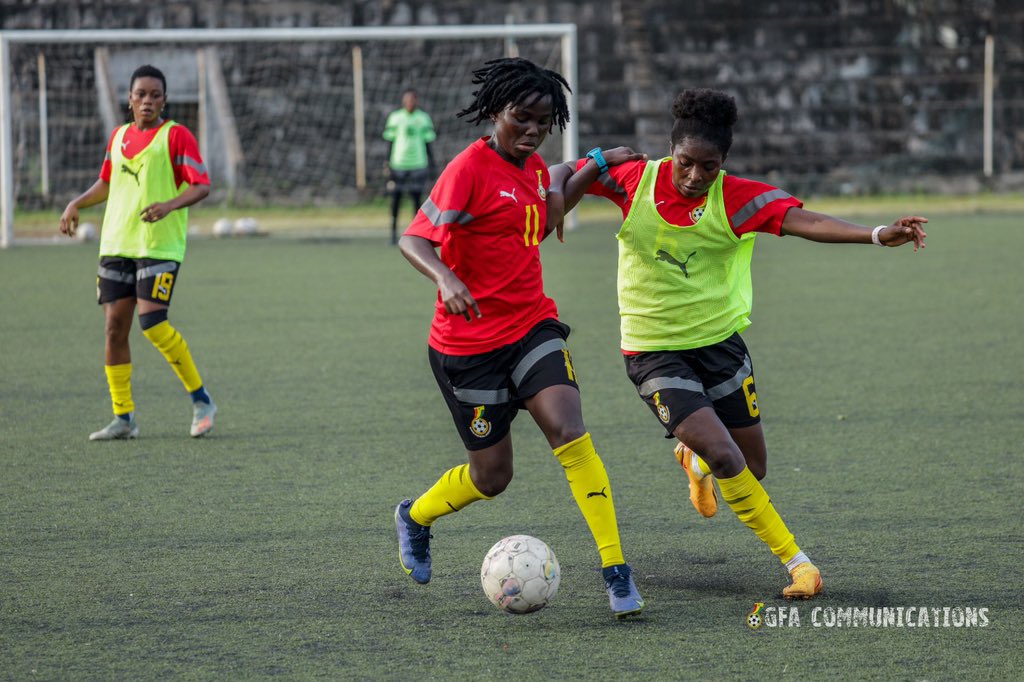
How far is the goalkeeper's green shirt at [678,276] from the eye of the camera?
4.38m

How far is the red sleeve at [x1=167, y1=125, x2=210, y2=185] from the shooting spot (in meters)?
6.71

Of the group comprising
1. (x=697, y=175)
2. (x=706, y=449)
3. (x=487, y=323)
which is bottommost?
(x=706, y=449)

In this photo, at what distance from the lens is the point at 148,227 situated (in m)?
6.57

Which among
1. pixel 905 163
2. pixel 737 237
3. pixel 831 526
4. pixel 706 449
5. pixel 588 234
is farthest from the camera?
pixel 905 163

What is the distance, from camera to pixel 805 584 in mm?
4008

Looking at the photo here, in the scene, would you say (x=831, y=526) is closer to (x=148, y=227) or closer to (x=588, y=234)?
(x=148, y=227)

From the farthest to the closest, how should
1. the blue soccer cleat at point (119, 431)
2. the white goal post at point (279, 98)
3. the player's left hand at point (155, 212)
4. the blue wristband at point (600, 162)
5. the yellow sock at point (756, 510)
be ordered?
1. the white goal post at point (279, 98)
2. the blue soccer cleat at point (119, 431)
3. the player's left hand at point (155, 212)
4. the blue wristband at point (600, 162)
5. the yellow sock at point (756, 510)

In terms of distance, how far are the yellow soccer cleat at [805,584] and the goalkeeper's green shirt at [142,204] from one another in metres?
3.67

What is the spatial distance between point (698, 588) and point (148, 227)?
3.52 m

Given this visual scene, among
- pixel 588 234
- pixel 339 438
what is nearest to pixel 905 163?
pixel 588 234

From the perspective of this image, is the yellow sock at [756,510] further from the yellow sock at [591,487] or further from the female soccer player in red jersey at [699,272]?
the yellow sock at [591,487]

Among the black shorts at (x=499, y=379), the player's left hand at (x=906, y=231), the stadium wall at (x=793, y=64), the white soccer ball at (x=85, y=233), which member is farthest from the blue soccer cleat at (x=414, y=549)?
the stadium wall at (x=793, y=64)

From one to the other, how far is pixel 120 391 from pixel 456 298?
10.7ft

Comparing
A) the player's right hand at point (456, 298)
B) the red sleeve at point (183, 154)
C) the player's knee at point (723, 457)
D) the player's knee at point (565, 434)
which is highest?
the red sleeve at point (183, 154)
